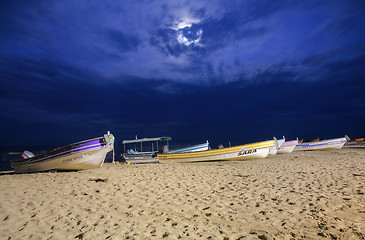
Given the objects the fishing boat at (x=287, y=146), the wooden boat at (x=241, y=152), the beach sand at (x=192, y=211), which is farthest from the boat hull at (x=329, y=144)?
the beach sand at (x=192, y=211)

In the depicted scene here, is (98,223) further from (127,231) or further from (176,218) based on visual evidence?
(176,218)

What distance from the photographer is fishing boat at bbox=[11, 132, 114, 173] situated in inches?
471

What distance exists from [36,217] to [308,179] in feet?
32.1

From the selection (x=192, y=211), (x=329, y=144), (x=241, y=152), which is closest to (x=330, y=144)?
(x=329, y=144)

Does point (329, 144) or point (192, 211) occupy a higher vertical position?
point (329, 144)

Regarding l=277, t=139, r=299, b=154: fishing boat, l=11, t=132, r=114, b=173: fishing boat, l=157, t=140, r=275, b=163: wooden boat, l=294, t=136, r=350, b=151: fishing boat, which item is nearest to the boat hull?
l=294, t=136, r=350, b=151: fishing boat

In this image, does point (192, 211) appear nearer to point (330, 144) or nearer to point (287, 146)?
point (287, 146)

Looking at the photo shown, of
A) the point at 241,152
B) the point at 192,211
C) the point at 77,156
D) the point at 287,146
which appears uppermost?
the point at 77,156

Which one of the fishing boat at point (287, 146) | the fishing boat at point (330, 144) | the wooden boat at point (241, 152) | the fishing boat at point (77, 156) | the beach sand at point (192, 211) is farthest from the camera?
the fishing boat at point (330, 144)

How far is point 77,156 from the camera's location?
12.0 meters

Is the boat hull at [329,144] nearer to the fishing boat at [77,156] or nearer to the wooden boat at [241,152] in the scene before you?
the wooden boat at [241,152]

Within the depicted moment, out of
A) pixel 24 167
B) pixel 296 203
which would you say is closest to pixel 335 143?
pixel 296 203

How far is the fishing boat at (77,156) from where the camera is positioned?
12.0 m

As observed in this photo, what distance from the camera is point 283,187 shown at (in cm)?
721
